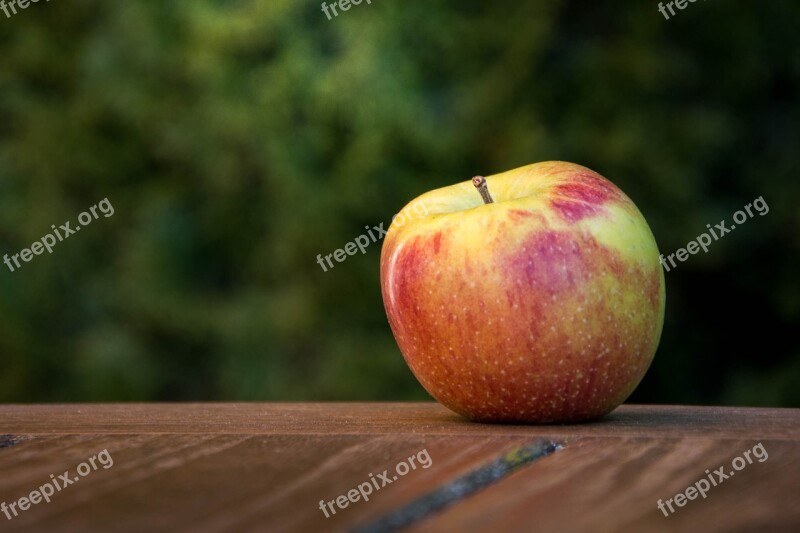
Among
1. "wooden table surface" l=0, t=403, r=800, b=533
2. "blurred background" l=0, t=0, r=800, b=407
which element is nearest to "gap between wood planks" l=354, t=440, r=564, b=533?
"wooden table surface" l=0, t=403, r=800, b=533

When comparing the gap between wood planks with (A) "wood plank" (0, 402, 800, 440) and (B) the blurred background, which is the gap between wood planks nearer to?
(A) "wood plank" (0, 402, 800, 440)

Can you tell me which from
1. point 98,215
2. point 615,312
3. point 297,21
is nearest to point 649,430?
point 615,312

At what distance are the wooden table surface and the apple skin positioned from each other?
16 centimetres

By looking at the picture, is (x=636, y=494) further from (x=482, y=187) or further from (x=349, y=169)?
(x=349, y=169)

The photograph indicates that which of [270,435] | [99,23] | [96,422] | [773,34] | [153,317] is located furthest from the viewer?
[99,23]

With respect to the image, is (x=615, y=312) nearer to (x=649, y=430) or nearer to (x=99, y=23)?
(x=649, y=430)

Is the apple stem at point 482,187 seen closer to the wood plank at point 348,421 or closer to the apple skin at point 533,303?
the apple skin at point 533,303

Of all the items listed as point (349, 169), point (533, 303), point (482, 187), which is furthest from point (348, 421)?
point (349, 169)

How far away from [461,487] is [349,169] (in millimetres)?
2053

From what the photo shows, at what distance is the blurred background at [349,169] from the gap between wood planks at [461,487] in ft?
6.06

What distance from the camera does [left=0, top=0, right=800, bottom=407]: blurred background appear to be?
8.38 feet

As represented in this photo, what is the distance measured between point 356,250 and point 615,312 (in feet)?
5.57

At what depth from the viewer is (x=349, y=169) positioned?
8.70 feet

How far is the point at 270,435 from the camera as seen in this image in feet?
2.55
